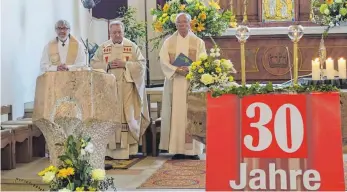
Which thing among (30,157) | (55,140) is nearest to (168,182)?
(55,140)

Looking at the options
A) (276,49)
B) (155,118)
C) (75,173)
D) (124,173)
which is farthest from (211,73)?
(276,49)

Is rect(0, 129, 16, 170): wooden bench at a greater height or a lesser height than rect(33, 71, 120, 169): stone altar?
lesser

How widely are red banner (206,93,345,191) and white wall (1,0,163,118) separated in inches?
167

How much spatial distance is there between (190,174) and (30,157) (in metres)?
2.27

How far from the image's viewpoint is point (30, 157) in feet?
24.3

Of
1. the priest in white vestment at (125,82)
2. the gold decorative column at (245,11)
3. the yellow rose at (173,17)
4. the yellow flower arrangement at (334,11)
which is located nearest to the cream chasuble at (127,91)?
the priest in white vestment at (125,82)

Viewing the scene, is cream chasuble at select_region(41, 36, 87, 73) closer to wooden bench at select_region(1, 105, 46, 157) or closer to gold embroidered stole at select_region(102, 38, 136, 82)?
gold embroidered stole at select_region(102, 38, 136, 82)

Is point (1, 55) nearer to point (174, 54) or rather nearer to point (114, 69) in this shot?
point (114, 69)

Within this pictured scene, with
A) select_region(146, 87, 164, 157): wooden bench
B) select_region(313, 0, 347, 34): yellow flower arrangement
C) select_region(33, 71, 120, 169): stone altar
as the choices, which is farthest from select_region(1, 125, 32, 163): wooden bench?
select_region(313, 0, 347, 34): yellow flower arrangement

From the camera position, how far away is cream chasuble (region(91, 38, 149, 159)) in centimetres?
729

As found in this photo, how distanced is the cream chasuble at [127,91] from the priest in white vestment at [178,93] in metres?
0.30

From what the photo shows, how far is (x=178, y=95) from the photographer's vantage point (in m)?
7.29

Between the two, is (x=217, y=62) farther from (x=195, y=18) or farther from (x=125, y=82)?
(x=195, y=18)

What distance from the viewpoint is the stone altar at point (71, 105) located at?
4.65 meters
